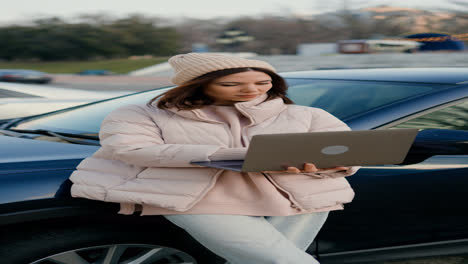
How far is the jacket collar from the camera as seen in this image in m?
1.82

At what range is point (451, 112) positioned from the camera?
99.5 inches

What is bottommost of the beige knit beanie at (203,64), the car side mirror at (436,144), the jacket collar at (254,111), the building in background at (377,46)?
the building in background at (377,46)

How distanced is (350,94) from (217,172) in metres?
1.14

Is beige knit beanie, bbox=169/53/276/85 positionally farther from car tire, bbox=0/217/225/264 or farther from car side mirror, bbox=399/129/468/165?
car side mirror, bbox=399/129/468/165

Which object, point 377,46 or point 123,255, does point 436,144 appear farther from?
point 377,46

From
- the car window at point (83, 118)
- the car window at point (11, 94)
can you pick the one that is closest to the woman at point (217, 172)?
the car window at point (83, 118)

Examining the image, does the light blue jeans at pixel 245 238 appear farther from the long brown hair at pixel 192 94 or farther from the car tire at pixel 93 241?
the long brown hair at pixel 192 94

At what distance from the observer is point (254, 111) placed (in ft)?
6.06

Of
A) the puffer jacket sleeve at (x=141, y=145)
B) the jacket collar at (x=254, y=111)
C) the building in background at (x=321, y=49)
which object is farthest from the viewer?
the building in background at (x=321, y=49)

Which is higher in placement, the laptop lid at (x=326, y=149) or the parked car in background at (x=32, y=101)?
the laptop lid at (x=326, y=149)

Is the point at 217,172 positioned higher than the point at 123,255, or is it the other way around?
the point at 217,172

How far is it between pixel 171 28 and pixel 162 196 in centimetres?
7821

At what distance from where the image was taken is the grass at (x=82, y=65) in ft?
192

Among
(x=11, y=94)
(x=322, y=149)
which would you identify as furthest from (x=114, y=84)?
(x=322, y=149)
